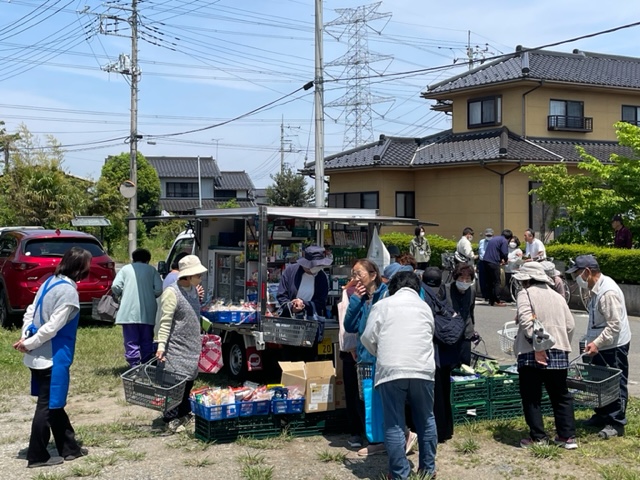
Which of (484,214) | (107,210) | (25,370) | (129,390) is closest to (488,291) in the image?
(484,214)

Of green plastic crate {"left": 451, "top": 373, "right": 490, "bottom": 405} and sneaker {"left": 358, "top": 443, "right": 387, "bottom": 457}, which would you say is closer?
sneaker {"left": 358, "top": 443, "right": 387, "bottom": 457}

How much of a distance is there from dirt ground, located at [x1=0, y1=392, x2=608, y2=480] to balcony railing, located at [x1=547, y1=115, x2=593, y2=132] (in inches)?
801

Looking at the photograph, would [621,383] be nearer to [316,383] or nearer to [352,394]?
[352,394]

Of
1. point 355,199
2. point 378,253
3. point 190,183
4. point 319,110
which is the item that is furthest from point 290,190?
point 378,253

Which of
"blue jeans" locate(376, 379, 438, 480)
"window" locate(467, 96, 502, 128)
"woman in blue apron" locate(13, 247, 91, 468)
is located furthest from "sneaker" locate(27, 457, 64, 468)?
"window" locate(467, 96, 502, 128)

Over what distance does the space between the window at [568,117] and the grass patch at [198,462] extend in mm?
22137

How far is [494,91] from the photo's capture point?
26.6 m

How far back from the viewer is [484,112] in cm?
2714

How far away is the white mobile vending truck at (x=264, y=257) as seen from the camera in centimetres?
863

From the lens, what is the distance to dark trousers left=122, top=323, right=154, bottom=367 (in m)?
9.54

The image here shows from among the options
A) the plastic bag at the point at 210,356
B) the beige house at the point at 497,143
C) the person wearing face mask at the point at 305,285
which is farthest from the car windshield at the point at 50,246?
the beige house at the point at 497,143

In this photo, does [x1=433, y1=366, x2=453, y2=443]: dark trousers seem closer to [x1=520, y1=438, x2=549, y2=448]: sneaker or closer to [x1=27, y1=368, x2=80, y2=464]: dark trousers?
[x1=520, y1=438, x2=549, y2=448]: sneaker

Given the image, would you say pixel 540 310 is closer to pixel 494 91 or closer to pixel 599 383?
pixel 599 383

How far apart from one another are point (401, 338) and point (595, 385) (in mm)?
1999
